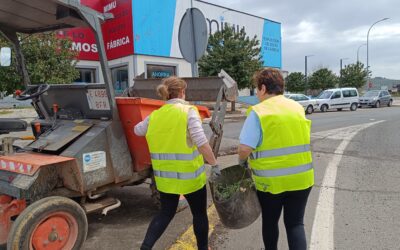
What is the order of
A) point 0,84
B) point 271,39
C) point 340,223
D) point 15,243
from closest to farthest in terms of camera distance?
point 15,243 < point 340,223 < point 0,84 < point 271,39

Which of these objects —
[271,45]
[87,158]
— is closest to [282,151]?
[87,158]

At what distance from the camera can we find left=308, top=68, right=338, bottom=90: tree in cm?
5106

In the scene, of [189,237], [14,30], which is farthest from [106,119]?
[14,30]

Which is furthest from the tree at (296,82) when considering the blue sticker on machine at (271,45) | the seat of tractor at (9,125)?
the seat of tractor at (9,125)

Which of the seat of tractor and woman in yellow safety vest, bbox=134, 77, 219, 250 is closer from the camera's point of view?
woman in yellow safety vest, bbox=134, 77, 219, 250

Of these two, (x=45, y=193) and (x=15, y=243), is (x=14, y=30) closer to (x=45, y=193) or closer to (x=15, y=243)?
(x=45, y=193)

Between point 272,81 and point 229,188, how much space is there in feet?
3.46

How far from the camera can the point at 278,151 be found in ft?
9.75

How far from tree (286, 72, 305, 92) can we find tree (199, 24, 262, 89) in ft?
90.8

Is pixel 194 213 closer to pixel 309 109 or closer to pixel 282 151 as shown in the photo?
pixel 282 151

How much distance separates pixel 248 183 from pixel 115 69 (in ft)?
77.9

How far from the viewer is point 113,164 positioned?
4230 millimetres

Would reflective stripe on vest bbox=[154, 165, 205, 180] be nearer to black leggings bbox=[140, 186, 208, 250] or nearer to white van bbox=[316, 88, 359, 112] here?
black leggings bbox=[140, 186, 208, 250]

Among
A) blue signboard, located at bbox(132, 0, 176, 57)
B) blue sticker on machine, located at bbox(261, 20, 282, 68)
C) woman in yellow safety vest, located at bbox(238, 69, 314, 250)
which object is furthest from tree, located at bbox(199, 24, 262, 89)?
woman in yellow safety vest, located at bbox(238, 69, 314, 250)
